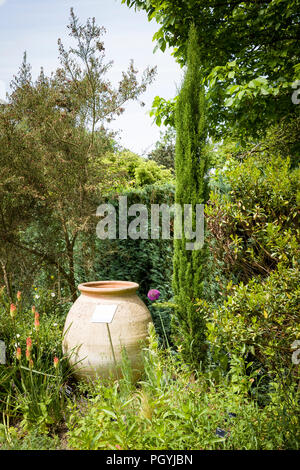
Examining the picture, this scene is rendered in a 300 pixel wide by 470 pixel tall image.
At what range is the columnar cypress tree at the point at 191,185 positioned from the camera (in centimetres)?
355

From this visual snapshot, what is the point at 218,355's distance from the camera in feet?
10.8

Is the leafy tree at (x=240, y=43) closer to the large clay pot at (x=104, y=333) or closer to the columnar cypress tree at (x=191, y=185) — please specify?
the columnar cypress tree at (x=191, y=185)

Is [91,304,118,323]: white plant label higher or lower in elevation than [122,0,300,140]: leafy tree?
lower

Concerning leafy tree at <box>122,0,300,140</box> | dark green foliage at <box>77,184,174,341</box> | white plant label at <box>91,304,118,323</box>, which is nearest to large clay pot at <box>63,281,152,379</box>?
white plant label at <box>91,304,118,323</box>

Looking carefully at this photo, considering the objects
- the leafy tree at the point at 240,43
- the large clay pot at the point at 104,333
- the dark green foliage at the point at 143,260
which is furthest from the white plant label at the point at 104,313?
the leafy tree at the point at 240,43

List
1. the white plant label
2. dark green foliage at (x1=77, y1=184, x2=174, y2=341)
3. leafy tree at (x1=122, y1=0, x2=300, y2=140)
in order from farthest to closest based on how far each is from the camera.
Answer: leafy tree at (x1=122, y1=0, x2=300, y2=140)
dark green foliage at (x1=77, y1=184, x2=174, y2=341)
the white plant label

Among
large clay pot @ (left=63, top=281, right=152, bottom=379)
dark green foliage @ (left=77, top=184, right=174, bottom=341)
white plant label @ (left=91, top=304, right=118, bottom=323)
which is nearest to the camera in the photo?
white plant label @ (left=91, top=304, right=118, bottom=323)

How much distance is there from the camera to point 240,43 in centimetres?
549

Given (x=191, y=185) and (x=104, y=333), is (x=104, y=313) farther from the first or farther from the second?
(x=191, y=185)

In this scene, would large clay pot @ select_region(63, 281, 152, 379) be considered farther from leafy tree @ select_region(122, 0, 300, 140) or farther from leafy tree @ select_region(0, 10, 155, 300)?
leafy tree @ select_region(122, 0, 300, 140)

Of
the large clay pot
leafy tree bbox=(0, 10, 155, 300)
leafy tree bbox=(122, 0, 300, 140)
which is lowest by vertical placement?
the large clay pot

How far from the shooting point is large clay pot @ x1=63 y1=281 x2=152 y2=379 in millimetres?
3305
